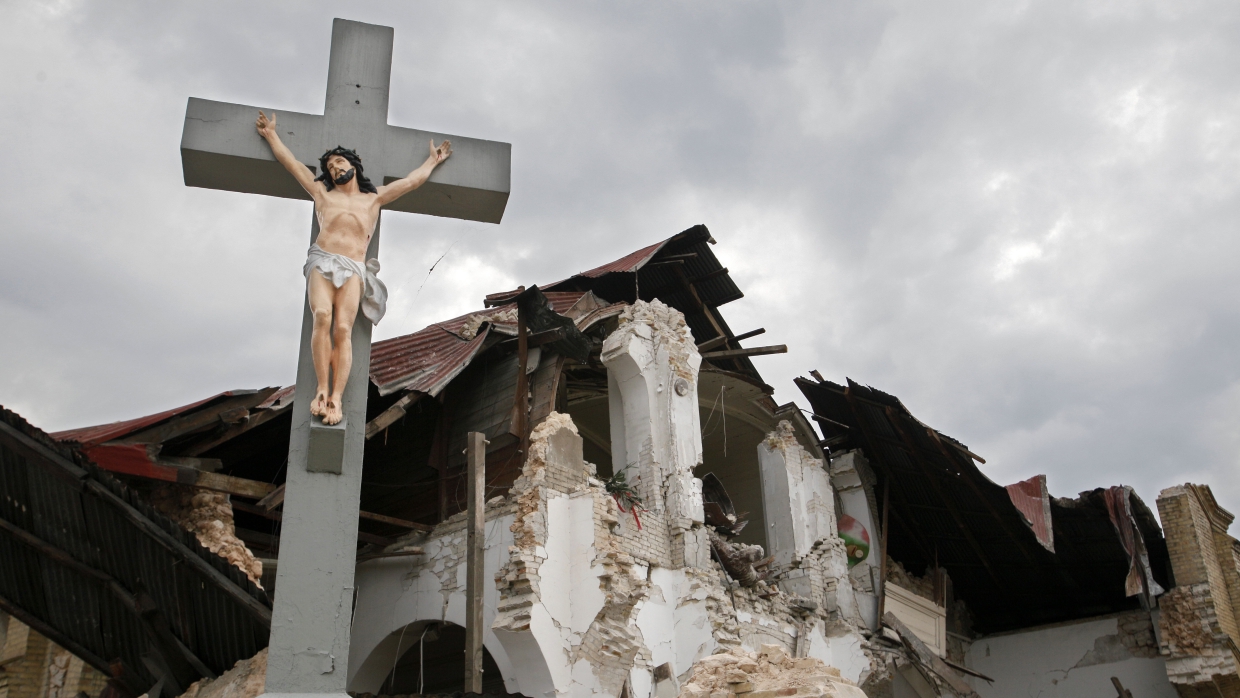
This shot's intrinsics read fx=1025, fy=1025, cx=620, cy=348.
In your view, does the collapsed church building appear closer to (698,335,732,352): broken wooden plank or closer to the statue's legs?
(698,335,732,352): broken wooden plank

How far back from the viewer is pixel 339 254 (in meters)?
4.61

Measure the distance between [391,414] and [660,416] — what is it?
3.64 m

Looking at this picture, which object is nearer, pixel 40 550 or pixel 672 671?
pixel 40 550

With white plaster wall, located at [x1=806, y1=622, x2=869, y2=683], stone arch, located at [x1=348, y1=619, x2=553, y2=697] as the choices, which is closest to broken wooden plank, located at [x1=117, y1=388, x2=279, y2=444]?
stone arch, located at [x1=348, y1=619, x2=553, y2=697]

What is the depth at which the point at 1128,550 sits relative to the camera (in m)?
15.1

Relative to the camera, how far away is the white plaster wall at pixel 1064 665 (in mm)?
16281

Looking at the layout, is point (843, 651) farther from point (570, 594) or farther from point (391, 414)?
point (391, 414)

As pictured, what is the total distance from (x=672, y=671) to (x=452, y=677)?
383cm

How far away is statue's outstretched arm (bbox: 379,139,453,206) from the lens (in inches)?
193

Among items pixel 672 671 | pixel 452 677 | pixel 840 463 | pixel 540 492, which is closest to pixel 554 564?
pixel 540 492

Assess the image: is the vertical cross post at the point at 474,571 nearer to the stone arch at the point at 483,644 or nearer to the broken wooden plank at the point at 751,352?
the stone arch at the point at 483,644

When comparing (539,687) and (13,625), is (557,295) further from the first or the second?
(13,625)

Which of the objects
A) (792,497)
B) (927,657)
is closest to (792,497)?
(792,497)

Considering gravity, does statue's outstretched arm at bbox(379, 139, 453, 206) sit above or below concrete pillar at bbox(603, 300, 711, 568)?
below
